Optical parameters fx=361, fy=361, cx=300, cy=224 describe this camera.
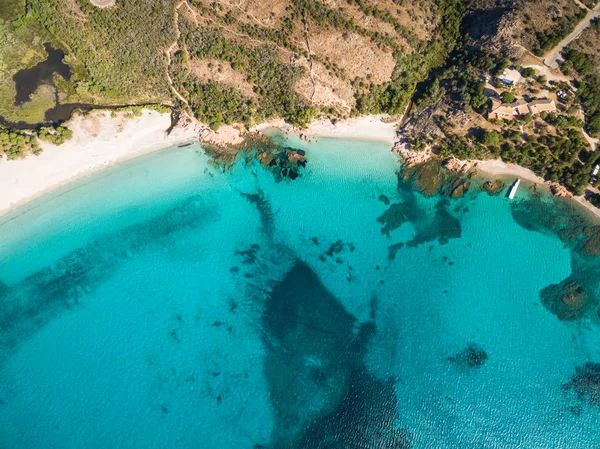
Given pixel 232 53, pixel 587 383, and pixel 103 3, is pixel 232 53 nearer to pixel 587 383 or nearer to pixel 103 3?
pixel 103 3

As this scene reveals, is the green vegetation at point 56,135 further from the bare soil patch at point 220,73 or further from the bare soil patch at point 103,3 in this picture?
the bare soil patch at point 220,73

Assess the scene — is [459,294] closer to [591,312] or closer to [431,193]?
[431,193]

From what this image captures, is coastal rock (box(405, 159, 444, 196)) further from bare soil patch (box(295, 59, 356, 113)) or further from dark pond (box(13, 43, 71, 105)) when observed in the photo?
dark pond (box(13, 43, 71, 105))

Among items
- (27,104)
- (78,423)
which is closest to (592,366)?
(78,423)

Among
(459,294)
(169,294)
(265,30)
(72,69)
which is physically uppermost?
(265,30)

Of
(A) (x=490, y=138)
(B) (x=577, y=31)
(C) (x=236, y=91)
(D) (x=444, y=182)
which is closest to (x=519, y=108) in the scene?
(A) (x=490, y=138)
